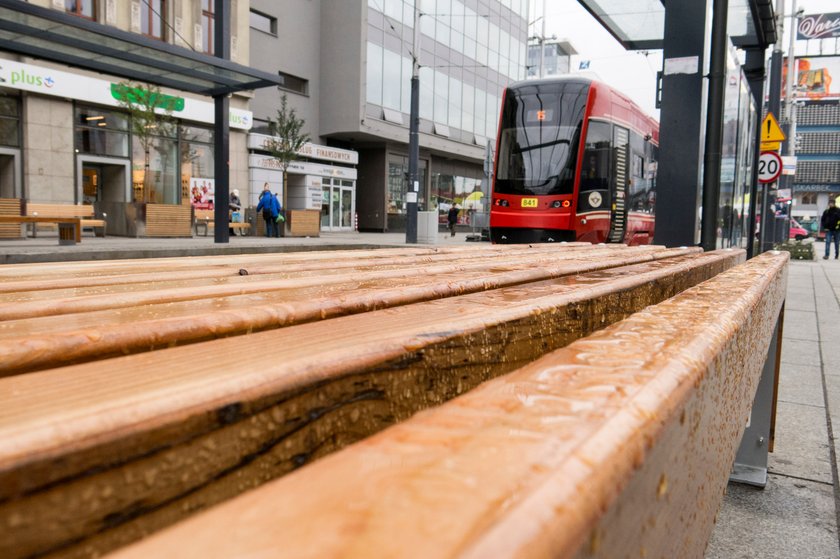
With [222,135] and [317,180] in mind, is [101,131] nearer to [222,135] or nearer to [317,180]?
[222,135]

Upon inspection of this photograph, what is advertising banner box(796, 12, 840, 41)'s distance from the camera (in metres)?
43.1

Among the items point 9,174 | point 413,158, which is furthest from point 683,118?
point 9,174

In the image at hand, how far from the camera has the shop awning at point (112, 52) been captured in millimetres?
9117

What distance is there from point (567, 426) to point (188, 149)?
22775mm

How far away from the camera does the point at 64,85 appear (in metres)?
17.7

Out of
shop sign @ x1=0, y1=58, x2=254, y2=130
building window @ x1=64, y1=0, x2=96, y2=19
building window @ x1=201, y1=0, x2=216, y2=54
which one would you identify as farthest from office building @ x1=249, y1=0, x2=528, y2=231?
building window @ x1=64, y1=0, x2=96, y2=19

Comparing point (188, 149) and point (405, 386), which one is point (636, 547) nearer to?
point (405, 386)

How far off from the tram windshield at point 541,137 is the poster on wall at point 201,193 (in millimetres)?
12890

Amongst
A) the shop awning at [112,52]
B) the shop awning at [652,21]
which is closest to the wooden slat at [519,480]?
the shop awning at [652,21]

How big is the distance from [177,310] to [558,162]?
11020 mm

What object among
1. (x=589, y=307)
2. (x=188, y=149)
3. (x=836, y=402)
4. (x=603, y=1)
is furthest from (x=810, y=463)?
(x=188, y=149)

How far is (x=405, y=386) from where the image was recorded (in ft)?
2.25

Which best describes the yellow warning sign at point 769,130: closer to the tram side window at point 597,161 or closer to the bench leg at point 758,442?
the tram side window at point 597,161

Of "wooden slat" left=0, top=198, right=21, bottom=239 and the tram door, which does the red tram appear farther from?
"wooden slat" left=0, top=198, right=21, bottom=239
